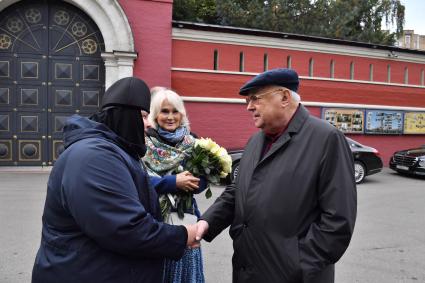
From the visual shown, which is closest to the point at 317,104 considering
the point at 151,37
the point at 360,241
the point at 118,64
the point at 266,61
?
the point at 266,61

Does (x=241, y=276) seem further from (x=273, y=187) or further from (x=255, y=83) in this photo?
(x=255, y=83)

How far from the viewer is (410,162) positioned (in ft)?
43.7

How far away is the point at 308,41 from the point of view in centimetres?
1509

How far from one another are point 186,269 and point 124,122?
141cm

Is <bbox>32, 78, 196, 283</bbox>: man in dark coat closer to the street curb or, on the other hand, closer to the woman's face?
the woman's face

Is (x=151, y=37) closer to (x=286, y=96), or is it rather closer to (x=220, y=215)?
(x=220, y=215)

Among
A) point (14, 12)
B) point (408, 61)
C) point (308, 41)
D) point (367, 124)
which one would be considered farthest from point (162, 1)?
point (408, 61)

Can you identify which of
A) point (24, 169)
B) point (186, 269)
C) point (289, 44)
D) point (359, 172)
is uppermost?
point (289, 44)

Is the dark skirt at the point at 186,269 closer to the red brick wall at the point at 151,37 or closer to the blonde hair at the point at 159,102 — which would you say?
the blonde hair at the point at 159,102

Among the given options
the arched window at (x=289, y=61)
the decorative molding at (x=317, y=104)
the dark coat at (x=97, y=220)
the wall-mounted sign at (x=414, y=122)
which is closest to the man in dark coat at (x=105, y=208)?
the dark coat at (x=97, y=220)

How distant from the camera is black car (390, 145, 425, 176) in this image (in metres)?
13.0

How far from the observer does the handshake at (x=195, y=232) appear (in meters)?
1.94

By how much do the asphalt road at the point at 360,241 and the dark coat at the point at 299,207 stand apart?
2.30 m

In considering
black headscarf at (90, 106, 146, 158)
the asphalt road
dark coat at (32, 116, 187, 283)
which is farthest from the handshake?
the asphalt road
